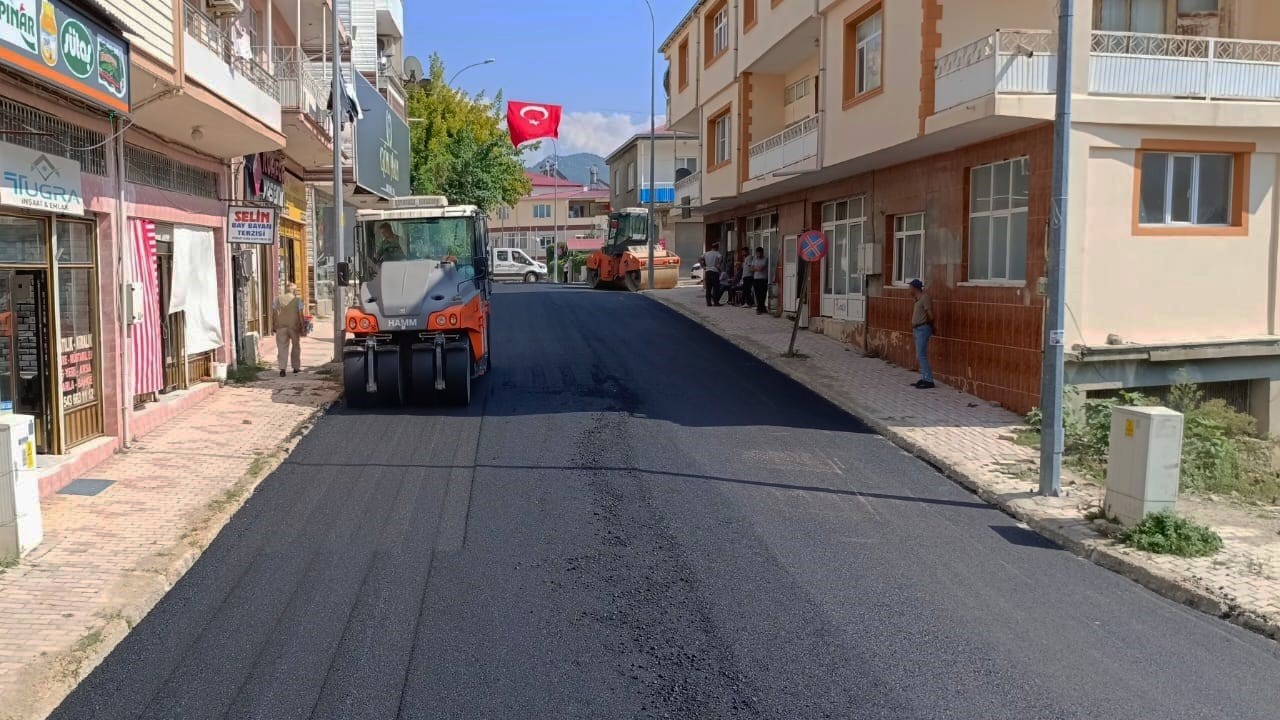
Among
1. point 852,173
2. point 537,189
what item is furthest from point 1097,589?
point 537,189

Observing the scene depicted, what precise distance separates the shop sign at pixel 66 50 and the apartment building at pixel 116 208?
2cm

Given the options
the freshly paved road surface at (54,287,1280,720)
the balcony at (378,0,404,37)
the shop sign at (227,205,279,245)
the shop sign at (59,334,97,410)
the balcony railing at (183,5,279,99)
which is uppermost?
the balcony at (378,0,404,37)

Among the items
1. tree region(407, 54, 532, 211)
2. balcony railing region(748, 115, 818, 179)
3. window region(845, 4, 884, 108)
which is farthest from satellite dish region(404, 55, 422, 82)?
window region(845, 4, 884, 108)

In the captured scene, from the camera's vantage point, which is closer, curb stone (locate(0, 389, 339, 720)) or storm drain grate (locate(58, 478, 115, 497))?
curb stone (locate(0, 389, 339, 720))

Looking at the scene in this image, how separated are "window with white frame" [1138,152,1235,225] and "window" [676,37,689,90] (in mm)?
20150

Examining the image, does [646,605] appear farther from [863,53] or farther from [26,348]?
[863,53]

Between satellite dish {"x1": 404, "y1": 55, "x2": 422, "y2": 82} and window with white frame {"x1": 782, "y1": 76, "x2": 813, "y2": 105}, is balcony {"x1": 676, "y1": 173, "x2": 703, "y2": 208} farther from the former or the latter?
satellite dish {"x1": 404, "y1": 55, "x2": 422, "y2": 82}

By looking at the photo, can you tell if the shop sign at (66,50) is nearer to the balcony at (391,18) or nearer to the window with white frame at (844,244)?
the window with white frame at (844,244)

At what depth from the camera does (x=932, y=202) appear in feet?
56.5

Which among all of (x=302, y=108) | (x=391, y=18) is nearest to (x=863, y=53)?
(x=302, y=108)

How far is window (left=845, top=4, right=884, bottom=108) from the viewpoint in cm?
1778

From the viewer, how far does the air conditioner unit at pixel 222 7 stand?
15586 millimetres

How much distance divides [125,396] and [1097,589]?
33.2 feet

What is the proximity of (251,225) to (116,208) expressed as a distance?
4.60m
